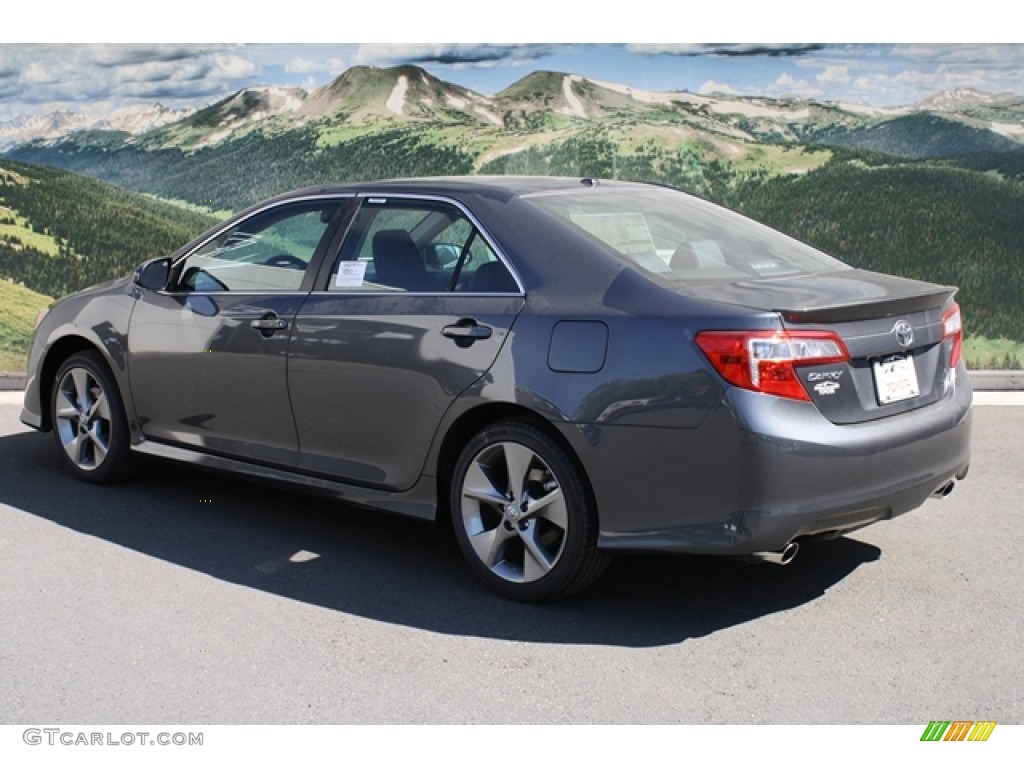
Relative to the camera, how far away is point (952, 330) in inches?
207

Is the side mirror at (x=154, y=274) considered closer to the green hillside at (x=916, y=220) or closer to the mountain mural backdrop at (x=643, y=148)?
the mountain mural backdrop at (x=643, y=148)

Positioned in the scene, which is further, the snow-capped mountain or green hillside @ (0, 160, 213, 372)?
the snow-capped mountain

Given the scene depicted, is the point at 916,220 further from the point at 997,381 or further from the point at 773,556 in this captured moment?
the point at 773,556

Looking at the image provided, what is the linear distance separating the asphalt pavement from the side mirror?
1070 mm

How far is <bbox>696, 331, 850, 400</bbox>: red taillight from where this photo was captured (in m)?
4.48

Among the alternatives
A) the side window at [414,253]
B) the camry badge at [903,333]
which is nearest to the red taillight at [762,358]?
the camry badge at [903,333]

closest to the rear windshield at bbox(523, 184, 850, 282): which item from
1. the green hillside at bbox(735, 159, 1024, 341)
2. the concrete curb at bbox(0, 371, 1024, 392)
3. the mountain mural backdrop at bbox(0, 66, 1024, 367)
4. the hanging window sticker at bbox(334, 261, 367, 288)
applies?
the hanging window sticker at bbox(334, 261, 367, 288)

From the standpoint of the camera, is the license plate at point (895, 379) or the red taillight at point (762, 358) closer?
the red taillight at point (762, 358)

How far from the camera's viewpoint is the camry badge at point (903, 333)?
4.85 metres

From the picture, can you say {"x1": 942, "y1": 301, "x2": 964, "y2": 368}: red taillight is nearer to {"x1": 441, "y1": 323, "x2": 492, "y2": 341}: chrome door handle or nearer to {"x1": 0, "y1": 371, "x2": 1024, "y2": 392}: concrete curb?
{"x1": 441, "y1": 323, "x2": 492, "y2": 341}: chrome door handle

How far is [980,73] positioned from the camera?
1223cm

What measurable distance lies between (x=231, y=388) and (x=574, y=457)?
1882 millimetres

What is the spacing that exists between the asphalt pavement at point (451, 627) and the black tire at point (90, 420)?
10.4 inches

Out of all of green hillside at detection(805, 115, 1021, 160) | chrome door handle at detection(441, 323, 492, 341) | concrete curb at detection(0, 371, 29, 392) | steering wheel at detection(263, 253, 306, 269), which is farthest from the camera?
green hillside at detection(805, 115, 1021, 160)
